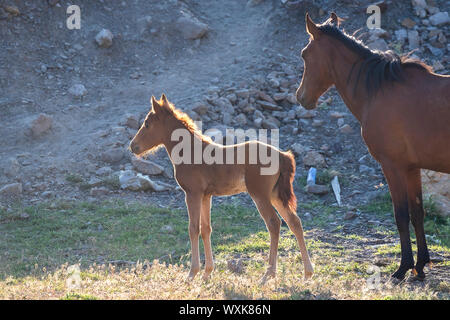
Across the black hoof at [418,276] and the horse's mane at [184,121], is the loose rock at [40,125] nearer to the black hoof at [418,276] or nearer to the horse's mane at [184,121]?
the horse's mane at [184,121]

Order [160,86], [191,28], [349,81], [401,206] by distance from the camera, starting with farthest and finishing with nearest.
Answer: [191,28] < [160,86] < [349,81] < [401,206]

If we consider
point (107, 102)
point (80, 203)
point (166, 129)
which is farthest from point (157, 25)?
point (166, 129)

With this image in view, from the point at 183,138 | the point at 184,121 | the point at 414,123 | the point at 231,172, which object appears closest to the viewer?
the point at 414,123

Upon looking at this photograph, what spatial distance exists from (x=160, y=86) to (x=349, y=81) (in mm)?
9527

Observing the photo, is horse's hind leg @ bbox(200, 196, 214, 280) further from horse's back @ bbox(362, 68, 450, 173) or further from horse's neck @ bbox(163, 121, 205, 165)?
horse's back @ bbox(362, 68, 450, 173)

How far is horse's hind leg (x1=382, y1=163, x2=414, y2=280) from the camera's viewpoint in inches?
286

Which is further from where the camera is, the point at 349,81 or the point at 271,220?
the point at 349,81

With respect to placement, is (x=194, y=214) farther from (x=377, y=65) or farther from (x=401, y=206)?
(x=377, y=65)

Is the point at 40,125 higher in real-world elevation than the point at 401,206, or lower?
higher

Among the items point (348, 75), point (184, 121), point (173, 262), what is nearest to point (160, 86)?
point (173, 262)

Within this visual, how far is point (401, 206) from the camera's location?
23.9 ft

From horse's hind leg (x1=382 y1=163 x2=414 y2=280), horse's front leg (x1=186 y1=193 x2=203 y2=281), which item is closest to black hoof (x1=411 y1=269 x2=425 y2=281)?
horse's hind leg (x1=382 y1=163 x2=414 y2=280)

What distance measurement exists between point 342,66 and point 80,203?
6.46 meters
